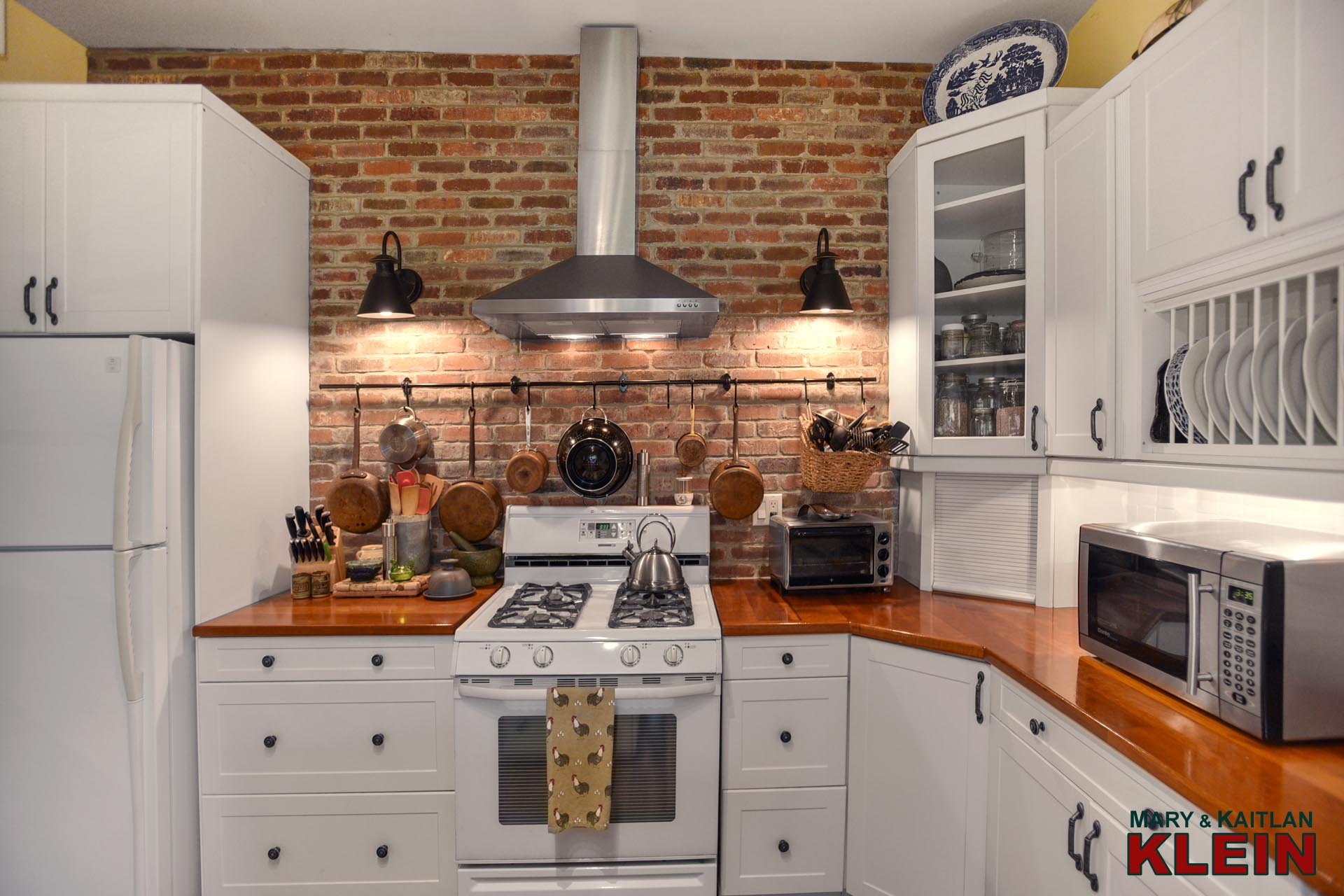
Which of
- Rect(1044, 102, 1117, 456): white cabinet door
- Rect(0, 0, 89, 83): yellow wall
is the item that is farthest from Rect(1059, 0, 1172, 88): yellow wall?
Rect(0, 0, 89, 83): yellow wall

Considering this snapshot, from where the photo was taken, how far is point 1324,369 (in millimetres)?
1227

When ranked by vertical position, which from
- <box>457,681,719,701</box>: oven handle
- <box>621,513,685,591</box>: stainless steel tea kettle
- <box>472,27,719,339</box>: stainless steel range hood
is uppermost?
<box>472,27,719,339</box>: stainless steel range hood

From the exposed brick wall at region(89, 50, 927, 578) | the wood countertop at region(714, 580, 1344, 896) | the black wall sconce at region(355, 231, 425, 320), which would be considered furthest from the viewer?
the exposed brick wall at region(89, 50, 927, 578)

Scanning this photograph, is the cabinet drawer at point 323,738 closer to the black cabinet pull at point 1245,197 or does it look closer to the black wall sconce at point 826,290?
the black wall sconce at point 826,290

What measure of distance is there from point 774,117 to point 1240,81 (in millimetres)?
1666

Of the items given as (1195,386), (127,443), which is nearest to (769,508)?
(1195,386)

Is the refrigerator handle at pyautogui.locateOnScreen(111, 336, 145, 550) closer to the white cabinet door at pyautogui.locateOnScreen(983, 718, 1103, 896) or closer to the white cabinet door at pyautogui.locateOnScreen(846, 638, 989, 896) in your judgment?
the white cabinet door at pyautogui.locateOnScreen(846, 638, 989, 896)

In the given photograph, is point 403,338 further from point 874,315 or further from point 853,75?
point 853,75

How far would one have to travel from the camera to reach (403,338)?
8.86ft

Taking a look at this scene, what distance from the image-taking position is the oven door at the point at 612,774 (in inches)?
79.1

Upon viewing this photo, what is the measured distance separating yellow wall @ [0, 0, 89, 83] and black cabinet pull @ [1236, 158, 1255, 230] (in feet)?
12.1

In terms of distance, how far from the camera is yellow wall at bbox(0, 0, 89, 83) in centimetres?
231

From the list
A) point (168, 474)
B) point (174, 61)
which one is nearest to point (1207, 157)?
point (168, 474)

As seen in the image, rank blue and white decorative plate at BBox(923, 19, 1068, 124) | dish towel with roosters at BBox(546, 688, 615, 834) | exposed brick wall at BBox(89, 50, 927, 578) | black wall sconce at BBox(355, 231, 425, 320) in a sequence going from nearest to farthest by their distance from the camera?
1. dish towel with roosters at BBox(546, 688, 615, 834)
2. blue and white decorative plate at BBox(923, 19, 1068, 124)
3. black wall sconce at BBox(355, 231, 425, 320)
4. exposed brick wall at BBox(89, 50, 927, 578)
